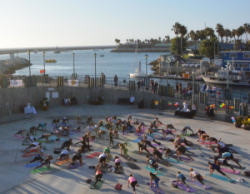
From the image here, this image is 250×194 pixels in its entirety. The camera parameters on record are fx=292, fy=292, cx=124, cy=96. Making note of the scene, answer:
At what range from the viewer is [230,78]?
66000mm

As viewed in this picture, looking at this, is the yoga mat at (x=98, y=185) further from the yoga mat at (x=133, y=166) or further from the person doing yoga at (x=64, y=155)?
the person doing yoga at (x=64, y=155)

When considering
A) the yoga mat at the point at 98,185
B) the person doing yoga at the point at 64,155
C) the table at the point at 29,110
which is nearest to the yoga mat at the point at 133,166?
the yoga mat at the point at 98,185

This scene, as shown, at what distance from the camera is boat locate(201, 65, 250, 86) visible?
64.9 metres

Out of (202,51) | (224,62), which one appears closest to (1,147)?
(224,62)

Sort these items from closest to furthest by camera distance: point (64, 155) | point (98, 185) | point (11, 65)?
point (98, 185), point (64, 155), point (11, 65)

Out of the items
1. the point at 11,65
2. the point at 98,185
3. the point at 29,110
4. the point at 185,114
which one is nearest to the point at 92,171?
the point at 98,185

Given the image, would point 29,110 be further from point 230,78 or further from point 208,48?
point 208,48

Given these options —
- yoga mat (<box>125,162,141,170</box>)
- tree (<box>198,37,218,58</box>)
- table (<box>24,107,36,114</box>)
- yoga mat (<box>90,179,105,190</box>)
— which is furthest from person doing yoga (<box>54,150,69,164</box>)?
tree (<box>198,37,218,58</box>)

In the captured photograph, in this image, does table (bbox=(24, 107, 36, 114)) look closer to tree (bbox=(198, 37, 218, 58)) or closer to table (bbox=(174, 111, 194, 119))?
table (bbox=(174, 111, 194, 119))

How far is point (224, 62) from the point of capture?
2859 inches

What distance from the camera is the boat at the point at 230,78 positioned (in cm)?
6488


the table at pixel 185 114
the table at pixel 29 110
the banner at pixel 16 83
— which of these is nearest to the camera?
the table at pixel 185 114

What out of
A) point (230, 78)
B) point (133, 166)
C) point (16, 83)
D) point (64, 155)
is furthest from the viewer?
point (230, 78)

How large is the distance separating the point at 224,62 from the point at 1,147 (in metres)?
64.4
